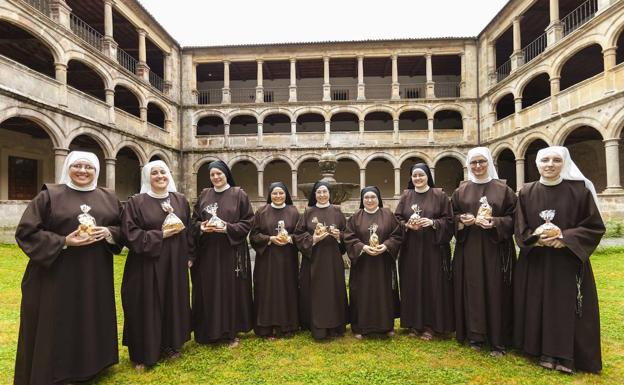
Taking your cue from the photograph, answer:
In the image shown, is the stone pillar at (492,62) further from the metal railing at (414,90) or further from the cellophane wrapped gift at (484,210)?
Result: the cellophane wrapped gift at (484,210)

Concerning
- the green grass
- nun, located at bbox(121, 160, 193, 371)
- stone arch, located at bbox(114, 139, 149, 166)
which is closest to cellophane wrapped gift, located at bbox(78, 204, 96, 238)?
nun, located at bbox(121, 160, 193, 371)

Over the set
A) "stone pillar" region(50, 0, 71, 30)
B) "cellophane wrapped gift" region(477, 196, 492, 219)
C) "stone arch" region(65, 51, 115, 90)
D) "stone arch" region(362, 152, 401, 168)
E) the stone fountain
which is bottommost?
"cellophane wrapped gift" region(477, 196, 492, 219)

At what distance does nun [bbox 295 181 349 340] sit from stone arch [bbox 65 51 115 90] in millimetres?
15578

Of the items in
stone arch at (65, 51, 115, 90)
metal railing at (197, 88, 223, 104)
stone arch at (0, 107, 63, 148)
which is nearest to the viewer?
stone arch at (0, 107, 63, 148)

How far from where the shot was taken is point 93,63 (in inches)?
633

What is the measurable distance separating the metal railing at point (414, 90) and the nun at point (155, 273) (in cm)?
2561

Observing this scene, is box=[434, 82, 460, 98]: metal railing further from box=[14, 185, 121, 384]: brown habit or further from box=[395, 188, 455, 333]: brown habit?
box=[14, 185, 121, 384]: brown habit

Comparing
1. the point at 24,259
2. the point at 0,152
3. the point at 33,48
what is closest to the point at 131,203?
the point at 24,259

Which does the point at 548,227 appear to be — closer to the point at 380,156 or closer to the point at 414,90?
the point at 380,156

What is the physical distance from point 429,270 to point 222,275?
259 cm

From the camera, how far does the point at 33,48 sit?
15.6 m

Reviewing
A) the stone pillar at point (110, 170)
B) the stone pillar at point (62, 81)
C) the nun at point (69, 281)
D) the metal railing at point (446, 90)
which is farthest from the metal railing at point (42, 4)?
the metal railing at point (446, 90)

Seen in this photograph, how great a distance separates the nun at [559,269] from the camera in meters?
3.40

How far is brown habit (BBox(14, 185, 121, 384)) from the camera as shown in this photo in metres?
2.99
